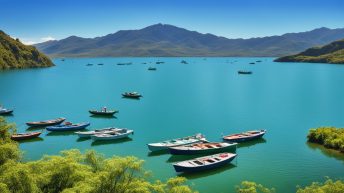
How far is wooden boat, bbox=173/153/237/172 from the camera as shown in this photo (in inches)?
1989

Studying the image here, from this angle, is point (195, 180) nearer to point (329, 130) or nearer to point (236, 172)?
→ point (236, 172)

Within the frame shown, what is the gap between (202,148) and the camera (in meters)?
59.6

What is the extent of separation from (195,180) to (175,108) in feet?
188

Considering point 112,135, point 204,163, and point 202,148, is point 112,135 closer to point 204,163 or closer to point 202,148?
point 202,148

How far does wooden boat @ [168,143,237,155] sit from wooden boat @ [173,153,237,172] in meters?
2.96

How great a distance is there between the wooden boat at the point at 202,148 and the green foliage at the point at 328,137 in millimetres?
16802

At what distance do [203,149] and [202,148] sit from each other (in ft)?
1.90

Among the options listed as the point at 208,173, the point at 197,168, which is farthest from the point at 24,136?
the point at 208,173

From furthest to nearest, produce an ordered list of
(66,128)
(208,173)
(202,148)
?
(66,128) < (202,148) < (208,173)

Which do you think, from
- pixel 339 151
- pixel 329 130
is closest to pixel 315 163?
pixel 339 151

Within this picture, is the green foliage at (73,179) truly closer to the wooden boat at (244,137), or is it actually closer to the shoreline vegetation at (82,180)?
the shoreline vegetation at (82,180)

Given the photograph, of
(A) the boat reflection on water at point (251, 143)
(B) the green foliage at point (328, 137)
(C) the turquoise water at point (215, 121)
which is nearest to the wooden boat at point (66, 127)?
(C) the turquoise water at point (215, 121)

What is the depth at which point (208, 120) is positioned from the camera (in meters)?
88.7

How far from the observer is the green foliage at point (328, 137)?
203 feet
